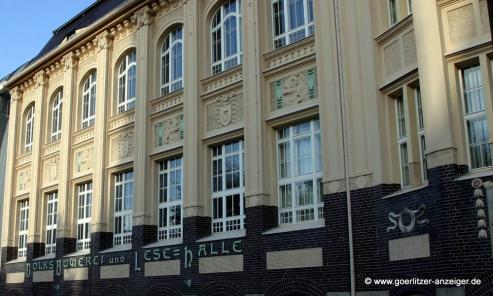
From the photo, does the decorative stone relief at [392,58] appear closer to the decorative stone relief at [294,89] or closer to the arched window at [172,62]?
the decorative stone relief at [294,89]

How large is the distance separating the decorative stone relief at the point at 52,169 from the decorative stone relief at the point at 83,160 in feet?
5.18

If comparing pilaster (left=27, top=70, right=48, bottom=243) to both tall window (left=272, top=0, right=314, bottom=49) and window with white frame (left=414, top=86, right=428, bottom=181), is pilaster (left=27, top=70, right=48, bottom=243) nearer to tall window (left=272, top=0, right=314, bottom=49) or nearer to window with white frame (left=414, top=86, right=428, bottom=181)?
tall window (left=272, top=0, right=314, bottom=49)

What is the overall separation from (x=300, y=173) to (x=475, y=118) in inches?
220

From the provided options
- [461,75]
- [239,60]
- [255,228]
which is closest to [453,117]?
[461,75]

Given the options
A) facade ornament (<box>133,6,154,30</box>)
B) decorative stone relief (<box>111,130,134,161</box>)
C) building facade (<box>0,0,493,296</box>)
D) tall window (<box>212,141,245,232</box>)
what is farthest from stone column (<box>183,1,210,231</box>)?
decorative stone relief (<box>111,130,134,161</box>)

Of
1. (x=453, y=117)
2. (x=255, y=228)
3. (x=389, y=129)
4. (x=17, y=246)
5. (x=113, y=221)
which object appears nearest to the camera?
(x=453, y=117)

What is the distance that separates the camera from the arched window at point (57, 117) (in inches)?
1067

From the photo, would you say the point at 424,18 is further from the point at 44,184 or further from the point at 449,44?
the point at 44,184

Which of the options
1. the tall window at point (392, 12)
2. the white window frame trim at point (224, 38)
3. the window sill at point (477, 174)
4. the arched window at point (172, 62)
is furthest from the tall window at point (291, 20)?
the window sill at point (477, 174)

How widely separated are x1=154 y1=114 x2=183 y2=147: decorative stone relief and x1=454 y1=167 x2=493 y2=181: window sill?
1058cm

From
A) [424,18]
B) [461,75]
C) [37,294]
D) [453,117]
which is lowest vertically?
[37,294]

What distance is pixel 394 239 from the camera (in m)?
13.1

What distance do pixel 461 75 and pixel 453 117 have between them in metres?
0.98

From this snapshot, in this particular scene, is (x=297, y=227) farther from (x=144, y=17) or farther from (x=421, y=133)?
(x=144, y=17)
